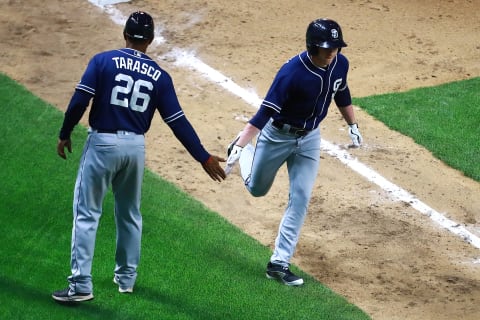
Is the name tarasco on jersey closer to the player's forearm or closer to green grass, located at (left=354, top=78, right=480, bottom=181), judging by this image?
the player's forearm

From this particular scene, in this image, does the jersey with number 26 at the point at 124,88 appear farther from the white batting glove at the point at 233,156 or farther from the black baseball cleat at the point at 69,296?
the black baseball cleat at the point at 69,296

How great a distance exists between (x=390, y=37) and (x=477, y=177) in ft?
10.6

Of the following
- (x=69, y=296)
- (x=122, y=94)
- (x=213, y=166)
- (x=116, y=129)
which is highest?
Result: (x=122, y=94)

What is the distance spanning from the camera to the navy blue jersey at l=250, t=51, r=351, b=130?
292 inches

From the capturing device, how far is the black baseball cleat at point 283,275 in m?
7.69

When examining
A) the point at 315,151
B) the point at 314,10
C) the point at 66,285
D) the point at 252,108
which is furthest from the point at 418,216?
the point at 314,10

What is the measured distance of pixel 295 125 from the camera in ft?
25.2

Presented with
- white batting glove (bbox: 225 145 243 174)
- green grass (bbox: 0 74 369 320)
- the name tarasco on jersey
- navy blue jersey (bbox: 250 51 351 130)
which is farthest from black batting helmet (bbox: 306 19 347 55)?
green grass (bbox: 0 74 369 320)

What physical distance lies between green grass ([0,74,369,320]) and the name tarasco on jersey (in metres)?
1.58

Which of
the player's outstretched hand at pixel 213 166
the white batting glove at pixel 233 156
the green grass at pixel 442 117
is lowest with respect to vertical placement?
the green grass at pixel 442 117

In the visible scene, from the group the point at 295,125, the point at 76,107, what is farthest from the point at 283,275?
the point at 76,107

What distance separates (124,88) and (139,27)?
430 mm

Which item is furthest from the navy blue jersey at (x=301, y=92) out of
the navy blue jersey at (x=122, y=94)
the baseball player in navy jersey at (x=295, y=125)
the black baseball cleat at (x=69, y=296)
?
the black baseball cleat at (x=69, y=296)

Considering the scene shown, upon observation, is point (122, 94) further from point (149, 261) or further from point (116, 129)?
point (149, 261)
